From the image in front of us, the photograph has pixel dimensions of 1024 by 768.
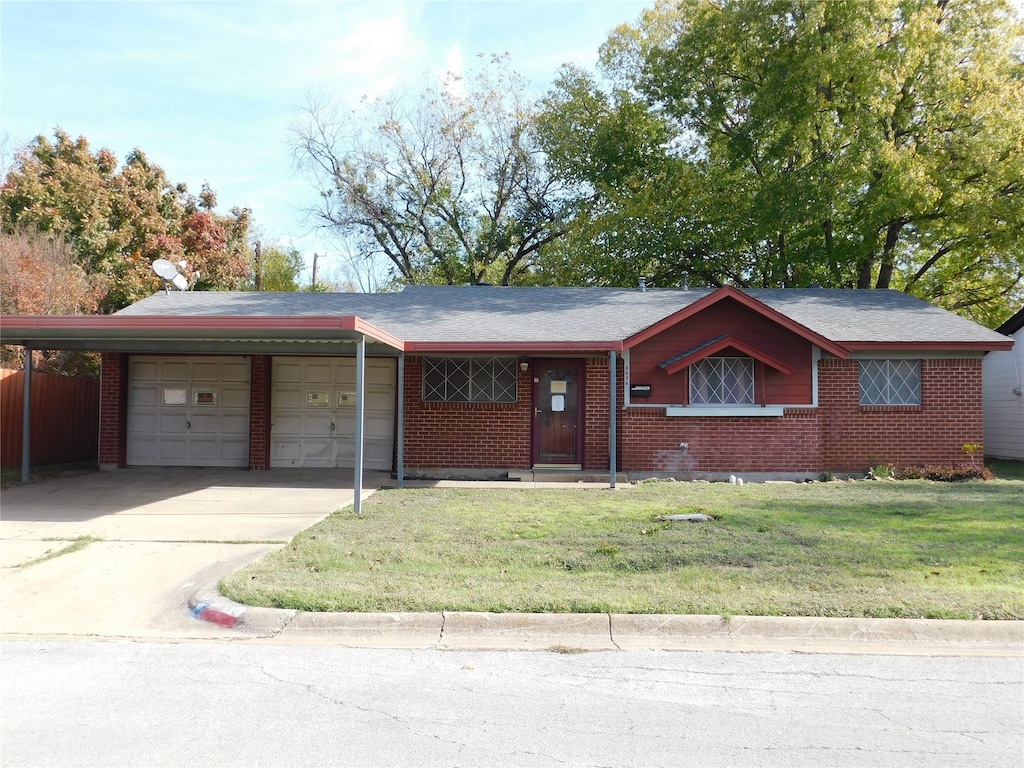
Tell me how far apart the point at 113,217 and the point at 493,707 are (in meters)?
27.1

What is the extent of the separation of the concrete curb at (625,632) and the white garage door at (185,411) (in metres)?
10.1

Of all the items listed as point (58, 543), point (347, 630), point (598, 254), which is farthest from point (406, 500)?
point (598, 254)

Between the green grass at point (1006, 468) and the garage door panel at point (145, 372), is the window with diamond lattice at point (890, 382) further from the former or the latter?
the garage door panel at point (145, 372)

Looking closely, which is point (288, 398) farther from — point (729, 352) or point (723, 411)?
point (729, 352)

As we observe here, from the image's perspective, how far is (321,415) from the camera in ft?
50.0

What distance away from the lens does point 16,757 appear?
3.82 meters

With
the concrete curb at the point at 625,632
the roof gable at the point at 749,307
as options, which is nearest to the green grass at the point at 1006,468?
the roof gable at the point at 749,307

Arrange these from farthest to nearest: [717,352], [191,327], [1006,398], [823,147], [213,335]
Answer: [823,147]
[1006,398]
[717,352]
[213,335]
[191,327]

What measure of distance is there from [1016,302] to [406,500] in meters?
22.8

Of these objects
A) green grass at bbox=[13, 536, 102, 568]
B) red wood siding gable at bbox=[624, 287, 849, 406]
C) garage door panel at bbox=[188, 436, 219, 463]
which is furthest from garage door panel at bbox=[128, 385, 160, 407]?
red wood siding gable at bbox=[624, 287, 849, 406]

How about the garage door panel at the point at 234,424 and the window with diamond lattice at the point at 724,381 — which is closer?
the window with diamond lattice at the point at 724,381

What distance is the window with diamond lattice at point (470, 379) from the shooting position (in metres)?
14.3

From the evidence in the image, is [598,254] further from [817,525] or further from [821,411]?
[817,525]

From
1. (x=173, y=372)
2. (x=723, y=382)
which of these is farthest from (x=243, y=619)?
(x=173, y=372)
